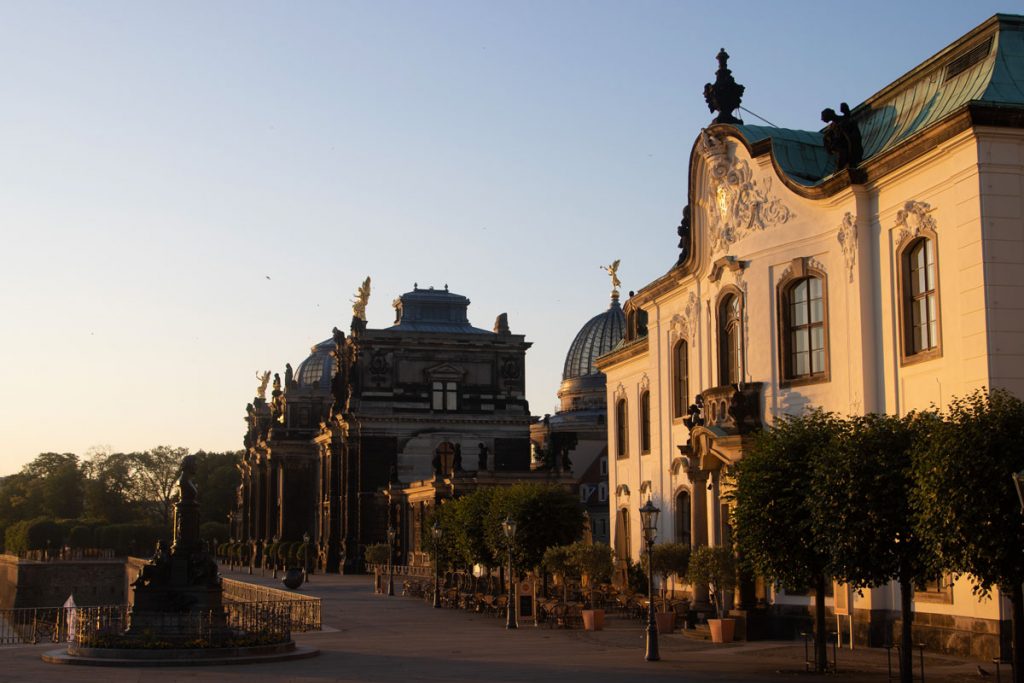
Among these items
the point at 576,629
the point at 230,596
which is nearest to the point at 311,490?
the point at 230,596

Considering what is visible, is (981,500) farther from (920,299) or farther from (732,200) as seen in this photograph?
(732,200)

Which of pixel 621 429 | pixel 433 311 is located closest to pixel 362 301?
pixel 433 311

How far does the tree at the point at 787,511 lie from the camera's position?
24.6 metres

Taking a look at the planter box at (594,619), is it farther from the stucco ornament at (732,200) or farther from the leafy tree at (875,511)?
the leafy tree at (875,511)

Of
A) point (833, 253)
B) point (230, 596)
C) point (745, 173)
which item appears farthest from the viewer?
point (230, 596)

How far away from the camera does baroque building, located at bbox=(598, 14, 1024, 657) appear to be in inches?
1011

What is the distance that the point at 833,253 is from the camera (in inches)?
1215

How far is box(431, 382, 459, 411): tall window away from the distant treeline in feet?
156

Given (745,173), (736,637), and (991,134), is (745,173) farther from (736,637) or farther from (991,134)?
(736,637)

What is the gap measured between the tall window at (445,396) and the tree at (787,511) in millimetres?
68767

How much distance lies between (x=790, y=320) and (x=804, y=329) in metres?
0.55

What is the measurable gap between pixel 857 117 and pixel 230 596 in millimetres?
40691

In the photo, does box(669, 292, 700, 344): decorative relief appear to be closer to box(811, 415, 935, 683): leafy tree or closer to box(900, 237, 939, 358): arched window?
box(900, 237, 939, 358): arched window

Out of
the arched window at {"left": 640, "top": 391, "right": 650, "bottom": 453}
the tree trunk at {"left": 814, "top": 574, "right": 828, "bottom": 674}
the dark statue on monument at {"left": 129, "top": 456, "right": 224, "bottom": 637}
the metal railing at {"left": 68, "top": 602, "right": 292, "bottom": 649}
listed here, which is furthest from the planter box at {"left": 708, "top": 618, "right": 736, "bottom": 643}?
the arched window at {"left": 640, "top": 391, "right": 650, "bottom": 453}
